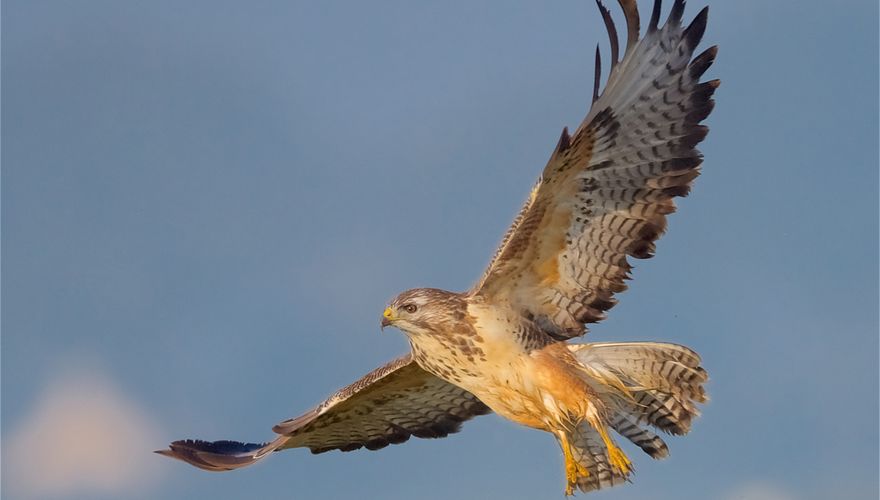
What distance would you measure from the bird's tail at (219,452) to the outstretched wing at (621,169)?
3259mm

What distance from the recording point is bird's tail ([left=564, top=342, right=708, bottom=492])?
36.4 ft

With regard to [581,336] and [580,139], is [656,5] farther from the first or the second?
[581,336]

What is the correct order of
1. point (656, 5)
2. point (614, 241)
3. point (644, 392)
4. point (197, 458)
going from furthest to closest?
point (197, 458)
point (644, 392)
point (614, 241)
point (656, 5)

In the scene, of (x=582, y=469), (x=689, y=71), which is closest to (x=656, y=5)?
(x=689, y=71)

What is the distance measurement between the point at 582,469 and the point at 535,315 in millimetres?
1555

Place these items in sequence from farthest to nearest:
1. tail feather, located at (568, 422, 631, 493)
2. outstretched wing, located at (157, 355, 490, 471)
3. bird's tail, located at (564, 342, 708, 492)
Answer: outstretched wing, located at (157, 355, 490, 471), tail feather, located at (568, 422, 631, 493), bird's tail, located at (564, 342, 708, 492)

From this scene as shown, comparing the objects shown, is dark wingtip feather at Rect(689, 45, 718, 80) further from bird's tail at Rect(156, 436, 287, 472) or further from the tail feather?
bird's tail at Rect(156, 436, 287, 472)

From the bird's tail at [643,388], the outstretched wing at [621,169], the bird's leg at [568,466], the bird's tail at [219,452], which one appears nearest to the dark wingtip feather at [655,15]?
the outstretched wing at [621,169]

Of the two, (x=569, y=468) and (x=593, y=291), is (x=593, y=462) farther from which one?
(x=593, y=291)

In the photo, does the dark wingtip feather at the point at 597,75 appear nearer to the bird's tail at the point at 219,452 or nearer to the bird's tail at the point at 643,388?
the bird's tail at the point at 643,388

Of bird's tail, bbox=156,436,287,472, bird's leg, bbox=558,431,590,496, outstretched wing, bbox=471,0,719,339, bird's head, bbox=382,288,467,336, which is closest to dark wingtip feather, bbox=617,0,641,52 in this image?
outstretched wing, bbox=471,0,719,339

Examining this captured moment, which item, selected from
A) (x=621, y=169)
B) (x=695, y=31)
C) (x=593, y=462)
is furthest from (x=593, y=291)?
(x=695, y=31)

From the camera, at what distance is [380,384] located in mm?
12742

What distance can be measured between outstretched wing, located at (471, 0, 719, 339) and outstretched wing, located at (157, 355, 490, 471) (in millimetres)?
2193
